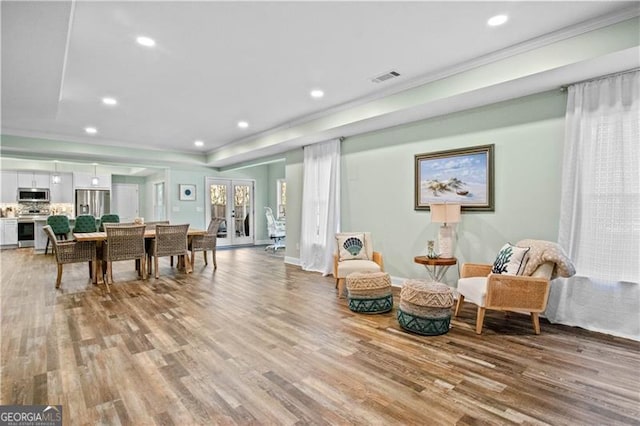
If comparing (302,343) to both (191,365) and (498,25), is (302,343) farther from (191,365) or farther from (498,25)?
(498,25)

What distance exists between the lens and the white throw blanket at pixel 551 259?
10.1 ft

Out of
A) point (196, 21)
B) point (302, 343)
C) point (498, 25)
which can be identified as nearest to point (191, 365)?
point (302, 343)

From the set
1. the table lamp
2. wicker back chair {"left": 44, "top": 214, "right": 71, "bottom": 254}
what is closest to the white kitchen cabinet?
wicker back chair {"left": 44, "top": 214, "right": 71, "bottom": 254}

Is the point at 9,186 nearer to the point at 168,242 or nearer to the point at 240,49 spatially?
the point at 168,242

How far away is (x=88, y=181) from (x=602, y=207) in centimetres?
1296

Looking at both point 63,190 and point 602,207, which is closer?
point 602,207

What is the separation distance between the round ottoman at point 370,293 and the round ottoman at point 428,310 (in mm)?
572

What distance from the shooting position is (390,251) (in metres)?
5.10

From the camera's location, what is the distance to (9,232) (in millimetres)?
9812

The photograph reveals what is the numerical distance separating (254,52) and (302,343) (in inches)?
110

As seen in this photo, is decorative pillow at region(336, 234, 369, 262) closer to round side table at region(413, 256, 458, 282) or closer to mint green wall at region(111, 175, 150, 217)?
round side table at region(413, 256, 458, 282)

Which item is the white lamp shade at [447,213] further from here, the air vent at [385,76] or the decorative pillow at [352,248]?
the air vent at [385,76]

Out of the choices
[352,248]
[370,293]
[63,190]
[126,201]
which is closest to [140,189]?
[126,201]

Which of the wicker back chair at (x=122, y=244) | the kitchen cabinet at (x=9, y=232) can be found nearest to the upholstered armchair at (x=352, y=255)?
the wicker back chair at (x=122, y=244)
